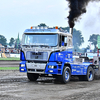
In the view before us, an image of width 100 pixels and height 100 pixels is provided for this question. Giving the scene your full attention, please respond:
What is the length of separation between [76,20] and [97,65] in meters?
4.20

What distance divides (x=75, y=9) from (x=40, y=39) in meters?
7.30

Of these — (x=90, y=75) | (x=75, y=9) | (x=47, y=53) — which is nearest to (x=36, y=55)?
(x=47, y=53)

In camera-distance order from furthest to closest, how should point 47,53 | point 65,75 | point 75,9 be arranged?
point 75,9 < point 65,75 < point 47,53

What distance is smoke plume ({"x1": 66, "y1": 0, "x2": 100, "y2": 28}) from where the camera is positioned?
732 inches

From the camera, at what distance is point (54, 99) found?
325 inches

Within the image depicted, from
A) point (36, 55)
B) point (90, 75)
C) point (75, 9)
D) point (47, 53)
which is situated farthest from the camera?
point (75, 9)

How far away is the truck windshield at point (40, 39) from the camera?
1249cm

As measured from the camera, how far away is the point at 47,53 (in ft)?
40.9

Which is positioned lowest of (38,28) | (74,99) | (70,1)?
(74,99)

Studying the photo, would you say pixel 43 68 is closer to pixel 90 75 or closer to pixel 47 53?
pixel 47 53

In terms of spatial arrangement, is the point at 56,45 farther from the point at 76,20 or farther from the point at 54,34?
the point at 76,20

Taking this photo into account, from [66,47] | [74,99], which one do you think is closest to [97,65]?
[66,47]

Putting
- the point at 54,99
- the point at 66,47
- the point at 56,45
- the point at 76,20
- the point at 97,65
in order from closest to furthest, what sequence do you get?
the point at 54,99 < the point at 56,45 < the point at 66,47 < the point at 97,65 < the point at 76,20

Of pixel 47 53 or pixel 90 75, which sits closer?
pixel 47 53
